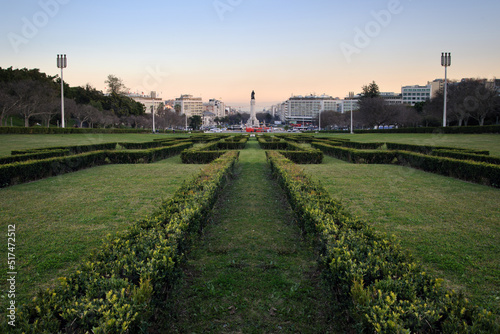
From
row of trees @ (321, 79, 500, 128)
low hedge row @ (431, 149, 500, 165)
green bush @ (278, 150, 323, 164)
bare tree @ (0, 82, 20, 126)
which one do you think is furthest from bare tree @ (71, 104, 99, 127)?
low hedge row @ (431, 149, 500, 165)

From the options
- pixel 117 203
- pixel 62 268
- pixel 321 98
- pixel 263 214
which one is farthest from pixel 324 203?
pixel 321 98

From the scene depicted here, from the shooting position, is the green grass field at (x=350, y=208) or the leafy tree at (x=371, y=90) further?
the leafy tree at (x=371, y=90)

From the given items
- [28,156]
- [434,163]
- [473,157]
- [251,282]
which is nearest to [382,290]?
[251,282]

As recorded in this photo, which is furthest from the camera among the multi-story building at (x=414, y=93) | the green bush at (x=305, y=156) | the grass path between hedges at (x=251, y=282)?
the multi-story building at (x=414, y=93)

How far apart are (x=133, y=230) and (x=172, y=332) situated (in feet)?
4.94

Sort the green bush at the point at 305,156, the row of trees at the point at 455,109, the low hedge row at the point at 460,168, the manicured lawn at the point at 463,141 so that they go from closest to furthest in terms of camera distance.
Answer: the low hedge row at the point at 460,168 < the green bush at the point at 305,156 < the manicured lawn at the point at 463,141 < the row of trees at the point at 455,109

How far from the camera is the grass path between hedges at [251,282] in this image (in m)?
3.31

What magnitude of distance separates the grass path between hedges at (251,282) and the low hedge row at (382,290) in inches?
16.7

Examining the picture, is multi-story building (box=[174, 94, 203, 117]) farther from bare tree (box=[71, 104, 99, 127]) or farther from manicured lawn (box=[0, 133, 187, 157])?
manicured lawn (box=[0, 133, 187, 157])

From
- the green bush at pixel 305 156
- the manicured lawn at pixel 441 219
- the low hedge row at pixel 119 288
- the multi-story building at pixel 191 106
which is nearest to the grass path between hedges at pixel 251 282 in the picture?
the low hedge row at pixel 119 288

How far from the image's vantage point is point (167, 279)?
3.31 m

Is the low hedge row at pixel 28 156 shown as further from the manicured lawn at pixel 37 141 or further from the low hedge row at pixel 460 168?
the low hedge row at pixel 460 168

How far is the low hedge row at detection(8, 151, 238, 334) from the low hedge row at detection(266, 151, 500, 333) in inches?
70.1

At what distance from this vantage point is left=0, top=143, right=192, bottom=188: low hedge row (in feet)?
34.0
